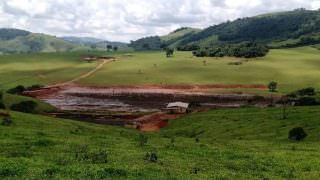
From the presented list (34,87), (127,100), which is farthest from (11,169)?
(34,87)

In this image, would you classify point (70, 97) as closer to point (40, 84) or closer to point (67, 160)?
point (40, 84)

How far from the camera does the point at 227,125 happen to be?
83562mm

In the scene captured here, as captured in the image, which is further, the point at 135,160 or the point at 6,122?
the point at 6,122

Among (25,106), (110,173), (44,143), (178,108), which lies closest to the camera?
(110,173)

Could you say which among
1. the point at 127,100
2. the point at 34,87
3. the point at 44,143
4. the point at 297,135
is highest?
the point at 44,143

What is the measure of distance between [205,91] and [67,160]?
142408mm

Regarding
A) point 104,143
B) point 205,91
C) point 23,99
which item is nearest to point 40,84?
point 205,91

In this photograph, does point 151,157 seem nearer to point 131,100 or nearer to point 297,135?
point 297,135

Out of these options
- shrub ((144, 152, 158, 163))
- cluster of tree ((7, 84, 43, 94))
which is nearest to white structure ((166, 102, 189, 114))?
cluster of tree ((7, 84, 43, 94))

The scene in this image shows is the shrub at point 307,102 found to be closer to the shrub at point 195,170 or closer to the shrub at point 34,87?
the shrub at point 34,87

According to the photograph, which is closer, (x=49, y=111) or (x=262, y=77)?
(x=49, y=111)

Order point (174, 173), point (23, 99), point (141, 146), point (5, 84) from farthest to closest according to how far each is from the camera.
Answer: point (5, 84) → point (23, 99) → point (141, 146) → point (174, 173)

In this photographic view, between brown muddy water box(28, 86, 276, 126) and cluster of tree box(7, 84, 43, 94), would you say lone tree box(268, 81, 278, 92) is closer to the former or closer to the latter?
brown muddy water box(28, 86, 276, 126)

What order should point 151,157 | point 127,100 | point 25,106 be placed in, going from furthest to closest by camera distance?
1. point 127,100
2. point 25,106
3. point 151,157
